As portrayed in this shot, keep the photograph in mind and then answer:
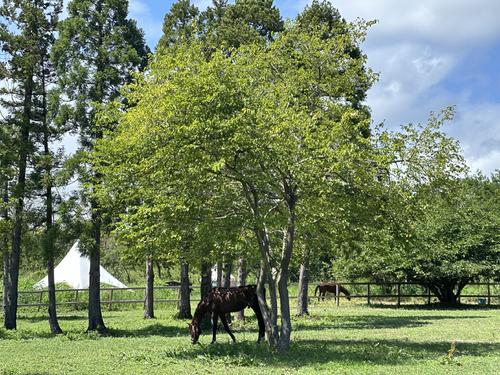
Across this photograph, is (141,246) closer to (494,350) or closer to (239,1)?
(494,350)

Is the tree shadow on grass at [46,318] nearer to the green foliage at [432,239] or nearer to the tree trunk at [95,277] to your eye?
the tree trunk at [95,277]

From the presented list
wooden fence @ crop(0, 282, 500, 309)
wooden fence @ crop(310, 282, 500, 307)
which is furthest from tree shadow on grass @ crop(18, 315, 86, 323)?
wooden fence @ crop(310, 282, 500, 307)

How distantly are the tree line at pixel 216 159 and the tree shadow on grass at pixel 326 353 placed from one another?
0.76m

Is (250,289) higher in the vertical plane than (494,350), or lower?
higher

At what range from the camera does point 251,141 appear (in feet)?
43.5

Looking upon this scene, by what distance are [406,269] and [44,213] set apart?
1986cm

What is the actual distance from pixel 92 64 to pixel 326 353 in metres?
14.5

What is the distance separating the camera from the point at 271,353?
14594mm

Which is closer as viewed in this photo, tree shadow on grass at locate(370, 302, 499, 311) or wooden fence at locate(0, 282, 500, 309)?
tree shadow on grass at locate(370, 302, 499, 311)

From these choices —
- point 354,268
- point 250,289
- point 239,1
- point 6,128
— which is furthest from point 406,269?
point 6,128

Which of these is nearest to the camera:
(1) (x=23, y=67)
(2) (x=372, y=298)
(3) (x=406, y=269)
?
(1) (x=23, y=67)

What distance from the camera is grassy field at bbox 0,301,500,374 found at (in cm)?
1256

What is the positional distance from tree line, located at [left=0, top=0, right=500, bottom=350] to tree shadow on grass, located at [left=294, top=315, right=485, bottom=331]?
3524 millimetres

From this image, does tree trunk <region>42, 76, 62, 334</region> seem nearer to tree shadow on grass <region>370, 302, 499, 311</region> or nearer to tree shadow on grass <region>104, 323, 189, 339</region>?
tree shadow on grass <region>104, 323, 189, 339</region>
